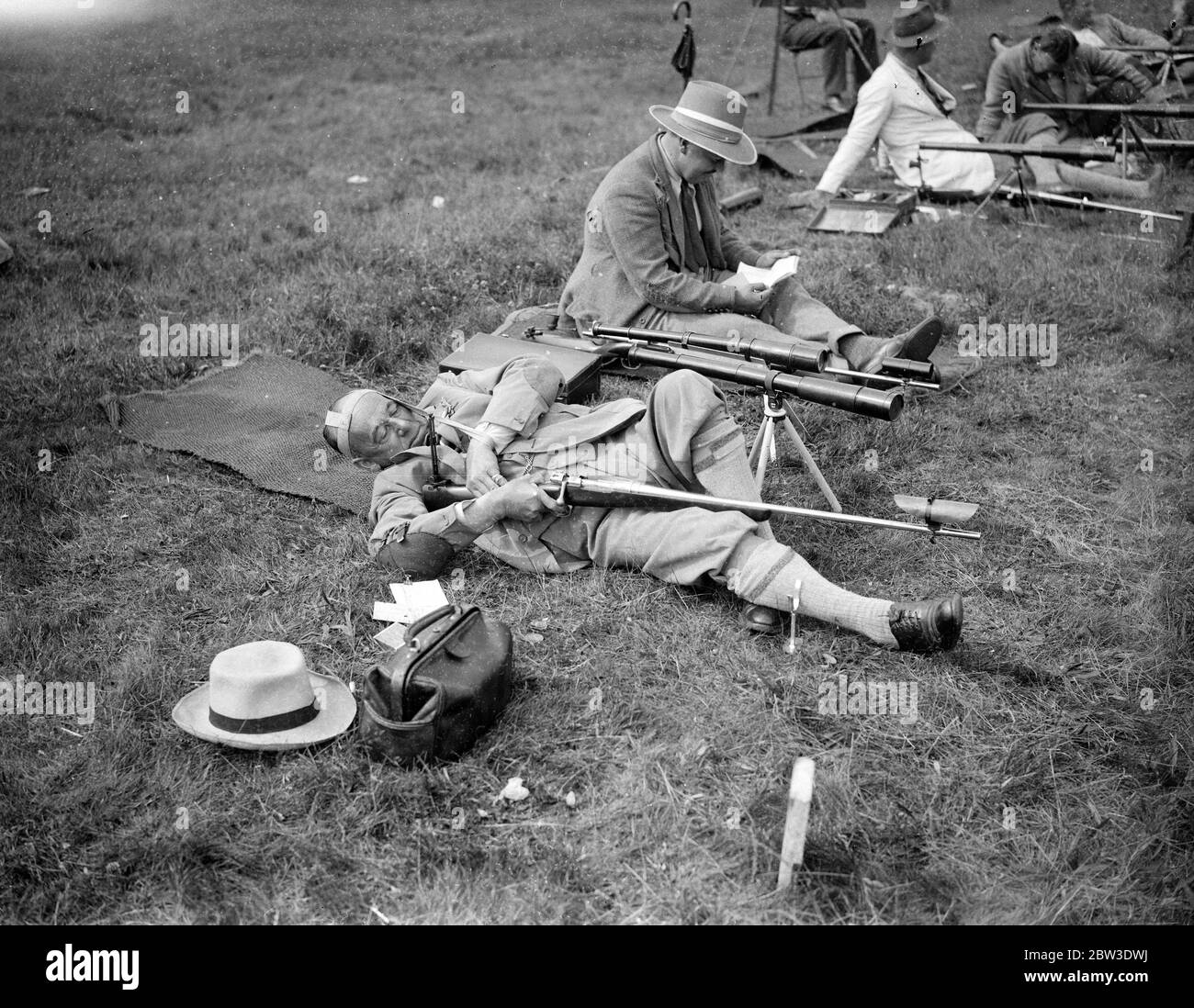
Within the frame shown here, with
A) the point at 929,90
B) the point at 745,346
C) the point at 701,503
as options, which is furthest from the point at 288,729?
the point at 929,90

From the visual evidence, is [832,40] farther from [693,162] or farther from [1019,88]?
[693,162]

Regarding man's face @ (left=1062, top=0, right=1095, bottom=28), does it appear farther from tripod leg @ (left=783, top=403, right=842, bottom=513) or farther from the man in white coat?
tripod leg @ (left=783, top=403, right=842, bottom=513)

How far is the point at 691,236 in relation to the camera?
6594mm

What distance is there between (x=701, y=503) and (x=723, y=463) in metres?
0.35

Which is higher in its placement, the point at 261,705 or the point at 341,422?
the point at 341,422

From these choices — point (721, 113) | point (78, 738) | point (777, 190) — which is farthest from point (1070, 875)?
point (777, 190)

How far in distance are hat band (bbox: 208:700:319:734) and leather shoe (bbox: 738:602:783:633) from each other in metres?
1.83

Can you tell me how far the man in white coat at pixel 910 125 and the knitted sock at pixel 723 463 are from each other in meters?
5.50

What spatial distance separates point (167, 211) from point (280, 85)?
463cm

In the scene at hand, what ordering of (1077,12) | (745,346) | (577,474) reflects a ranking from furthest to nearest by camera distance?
(1077,12)
(745,346)
(577,474)

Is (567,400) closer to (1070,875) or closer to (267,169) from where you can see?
(1070,875)

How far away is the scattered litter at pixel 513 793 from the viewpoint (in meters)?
3.68

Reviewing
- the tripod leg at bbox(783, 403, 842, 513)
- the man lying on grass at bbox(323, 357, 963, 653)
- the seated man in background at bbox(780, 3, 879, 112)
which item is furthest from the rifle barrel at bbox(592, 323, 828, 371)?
the seated man in background at bbox(780, 3, 879, 112)

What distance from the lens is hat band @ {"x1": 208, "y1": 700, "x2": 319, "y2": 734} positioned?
3.81 m
